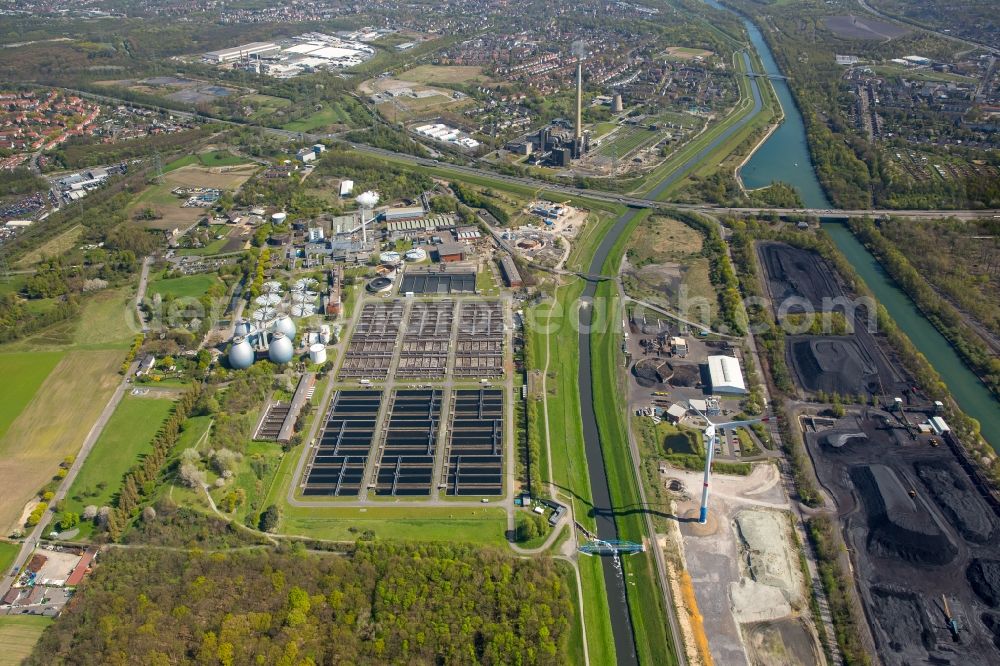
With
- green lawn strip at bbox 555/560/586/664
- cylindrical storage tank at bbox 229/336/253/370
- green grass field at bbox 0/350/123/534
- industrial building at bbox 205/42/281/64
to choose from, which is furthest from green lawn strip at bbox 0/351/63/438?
industrial building at bbox 205/42/281/64

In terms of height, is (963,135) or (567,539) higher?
(963,135)

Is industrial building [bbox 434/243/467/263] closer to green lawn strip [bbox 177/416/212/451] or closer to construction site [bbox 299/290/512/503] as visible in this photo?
construction site [bbox 299/290/512/503]

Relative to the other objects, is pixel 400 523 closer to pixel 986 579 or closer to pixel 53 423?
pixel 53 423

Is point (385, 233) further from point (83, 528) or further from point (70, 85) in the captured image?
point (70, 85)

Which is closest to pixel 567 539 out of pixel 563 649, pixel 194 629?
pixel 563 649

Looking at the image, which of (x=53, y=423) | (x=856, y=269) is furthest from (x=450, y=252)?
(x=856, y=269)

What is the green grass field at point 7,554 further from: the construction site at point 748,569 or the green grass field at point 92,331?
the construction site at point 748,569
